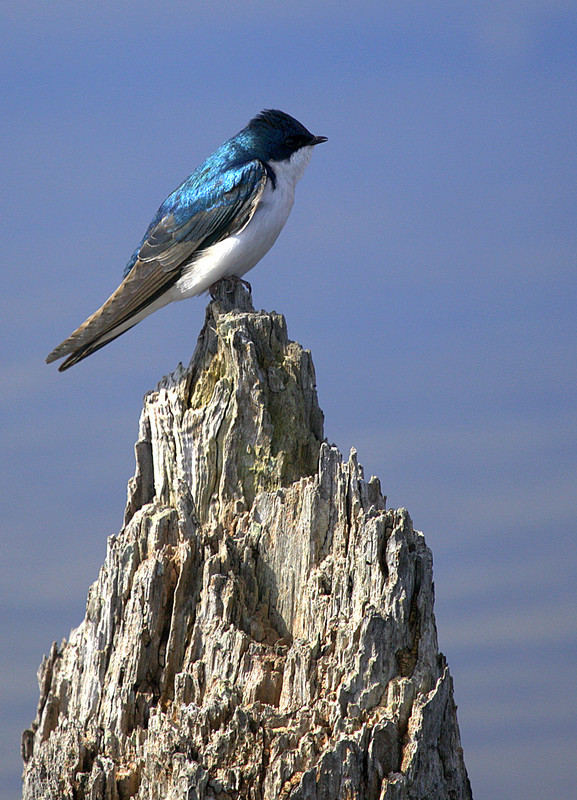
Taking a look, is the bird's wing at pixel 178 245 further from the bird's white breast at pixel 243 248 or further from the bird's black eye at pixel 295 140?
the bird's black eye at pixel 295 140

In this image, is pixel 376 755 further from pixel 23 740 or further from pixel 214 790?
pixel 23 740

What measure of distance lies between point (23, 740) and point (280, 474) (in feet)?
11.1

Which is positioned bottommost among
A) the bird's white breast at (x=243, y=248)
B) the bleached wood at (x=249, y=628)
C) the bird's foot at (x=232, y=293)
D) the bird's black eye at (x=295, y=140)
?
the bleached wood at (x=249, y=628)

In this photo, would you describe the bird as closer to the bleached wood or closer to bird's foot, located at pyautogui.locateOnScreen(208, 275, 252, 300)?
bird's foot, located at pyautogui.locateOnScreen(208, 275, 252, 300)

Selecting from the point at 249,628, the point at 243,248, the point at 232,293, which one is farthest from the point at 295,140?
the point at 249,628

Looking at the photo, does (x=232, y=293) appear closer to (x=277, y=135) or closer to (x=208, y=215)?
(x=208, y=215)

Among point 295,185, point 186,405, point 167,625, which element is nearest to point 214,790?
point 167,625

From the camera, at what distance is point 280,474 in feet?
28.2

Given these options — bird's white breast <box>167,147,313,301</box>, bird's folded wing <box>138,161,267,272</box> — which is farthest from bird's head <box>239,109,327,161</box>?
bird's folded wing <box>138,161,267,272</box>

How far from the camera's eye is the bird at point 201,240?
36.0 feet

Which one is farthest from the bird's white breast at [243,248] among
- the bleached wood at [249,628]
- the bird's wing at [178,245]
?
the bleached wood at [249,628]

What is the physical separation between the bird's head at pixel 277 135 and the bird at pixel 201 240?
18 centimetres

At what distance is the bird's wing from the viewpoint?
11.1m

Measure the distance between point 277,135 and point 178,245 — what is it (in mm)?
2036
